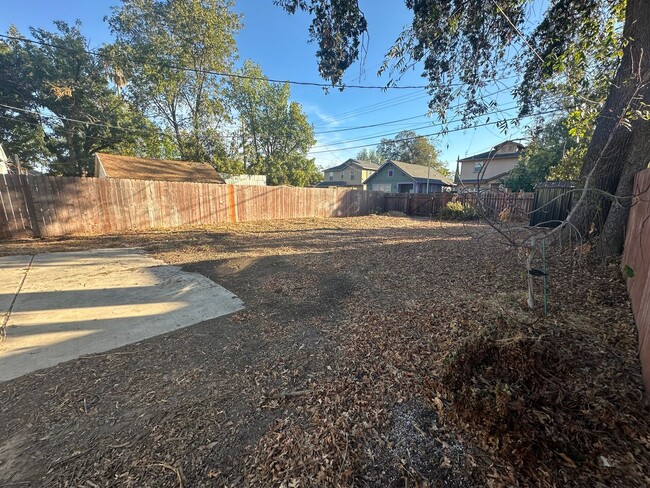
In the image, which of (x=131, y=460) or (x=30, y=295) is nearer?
(x=131, y=460)

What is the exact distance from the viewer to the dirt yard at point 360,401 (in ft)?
4.41

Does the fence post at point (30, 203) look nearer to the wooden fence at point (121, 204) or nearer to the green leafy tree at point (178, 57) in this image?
the wooden fence at point (121, 204)

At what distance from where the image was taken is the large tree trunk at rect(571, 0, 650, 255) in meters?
3.18

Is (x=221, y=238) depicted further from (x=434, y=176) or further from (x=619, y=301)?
(x=434, y=176)

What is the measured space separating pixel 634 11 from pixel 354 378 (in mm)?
5584

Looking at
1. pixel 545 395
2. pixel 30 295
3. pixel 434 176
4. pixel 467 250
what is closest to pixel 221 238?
pixel 30 295

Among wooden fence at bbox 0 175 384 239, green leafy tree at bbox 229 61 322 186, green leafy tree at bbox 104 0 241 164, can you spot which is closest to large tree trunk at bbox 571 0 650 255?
wooden fence at bbox 0 175 384 239

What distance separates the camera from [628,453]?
1292mm

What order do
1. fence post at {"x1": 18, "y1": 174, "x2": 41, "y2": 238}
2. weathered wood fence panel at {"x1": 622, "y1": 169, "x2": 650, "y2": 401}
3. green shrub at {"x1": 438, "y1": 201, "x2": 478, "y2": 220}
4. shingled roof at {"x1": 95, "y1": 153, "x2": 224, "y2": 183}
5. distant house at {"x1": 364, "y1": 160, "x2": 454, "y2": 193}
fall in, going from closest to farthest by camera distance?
weathered wood fence panel at {"x1": 622, "y1": 169, "x2": 650, "y2": 401}
fence post at {"x1": 18, "y1": 174, "x2": 41, "y2": 238}
shingled roof at {"x1": 95, "y1": 153, "x2": 224, "y2": 183}
green shrub at {"x1": 438, "y1": 201, "x2": 478, "y2": 220}
distant house at {"x1": 364, "y1": 160, "x2": 454, "y2": 193}

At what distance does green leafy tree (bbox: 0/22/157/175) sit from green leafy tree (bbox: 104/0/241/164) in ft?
4.93

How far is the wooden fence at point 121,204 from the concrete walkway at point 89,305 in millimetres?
2604

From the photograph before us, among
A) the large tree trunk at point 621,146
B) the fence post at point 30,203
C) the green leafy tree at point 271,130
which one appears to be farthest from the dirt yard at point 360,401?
the green leafy tree at point 271,130

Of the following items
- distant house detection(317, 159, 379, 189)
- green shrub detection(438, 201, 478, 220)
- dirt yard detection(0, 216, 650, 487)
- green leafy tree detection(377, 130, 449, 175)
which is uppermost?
green leafy tree detection(377, 130, 449, 175)

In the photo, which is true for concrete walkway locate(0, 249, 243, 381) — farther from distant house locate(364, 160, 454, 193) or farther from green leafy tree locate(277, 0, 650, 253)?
distant house locate(364, 160, 454, 193)
